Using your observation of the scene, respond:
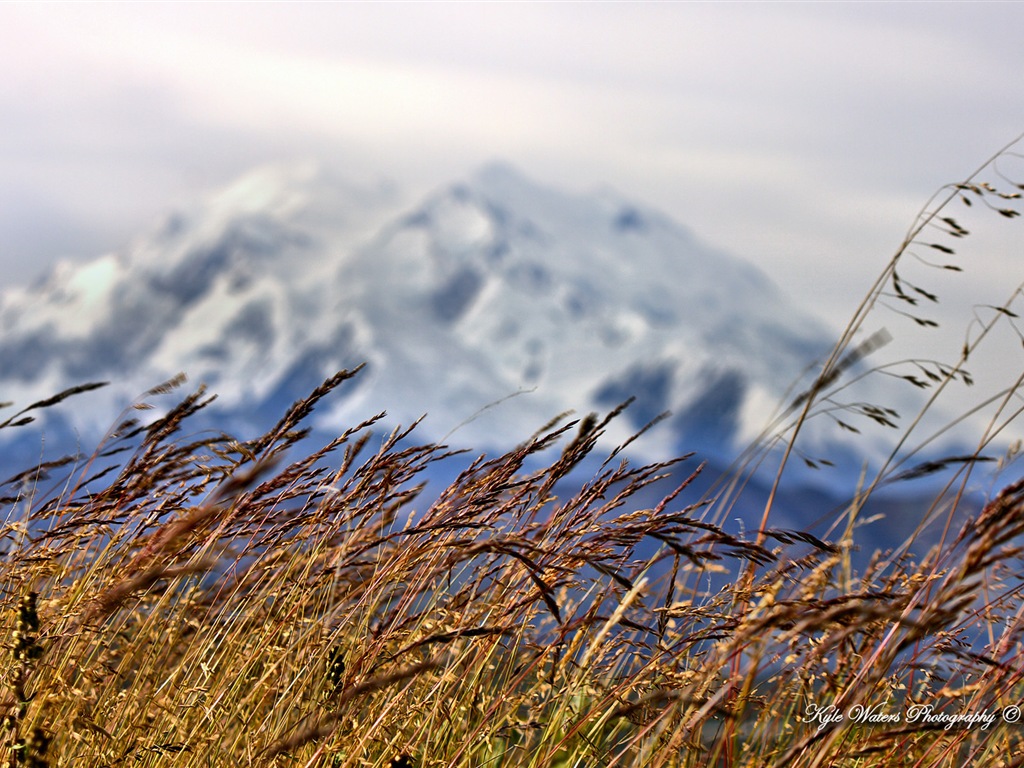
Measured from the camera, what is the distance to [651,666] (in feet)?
5.53

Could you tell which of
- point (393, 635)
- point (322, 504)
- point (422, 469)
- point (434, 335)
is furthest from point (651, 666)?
point (434, 335)

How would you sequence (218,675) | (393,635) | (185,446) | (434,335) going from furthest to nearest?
1. (434,335)
2. (218,675)
3. (185,446)
4. (393,635)

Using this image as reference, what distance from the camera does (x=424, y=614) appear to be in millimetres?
1907

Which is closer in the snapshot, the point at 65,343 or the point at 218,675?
the point at 218,675

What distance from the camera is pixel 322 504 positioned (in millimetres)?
1906

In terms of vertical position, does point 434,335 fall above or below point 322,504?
above

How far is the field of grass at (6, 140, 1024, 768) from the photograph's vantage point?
1637mm

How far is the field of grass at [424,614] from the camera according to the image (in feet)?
5.37

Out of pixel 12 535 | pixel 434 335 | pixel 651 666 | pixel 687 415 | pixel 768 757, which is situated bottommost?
pixel 768 757

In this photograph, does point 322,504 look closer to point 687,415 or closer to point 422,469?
point 422,469

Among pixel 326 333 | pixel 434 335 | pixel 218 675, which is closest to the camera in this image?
pixel 218 675

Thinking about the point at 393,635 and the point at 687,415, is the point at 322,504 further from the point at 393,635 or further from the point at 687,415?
the point at 687,415

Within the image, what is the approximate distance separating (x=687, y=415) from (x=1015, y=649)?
14129cm

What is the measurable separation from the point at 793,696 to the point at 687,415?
14125 cm
